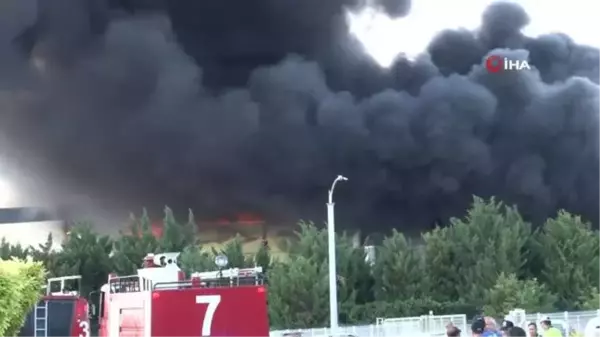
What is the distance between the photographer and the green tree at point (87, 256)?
3012 centimetres

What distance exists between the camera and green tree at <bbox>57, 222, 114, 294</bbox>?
30125 millimetres

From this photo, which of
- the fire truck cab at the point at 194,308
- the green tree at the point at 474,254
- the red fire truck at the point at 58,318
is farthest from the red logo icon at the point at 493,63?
the fire truck cab at the point at 194,308

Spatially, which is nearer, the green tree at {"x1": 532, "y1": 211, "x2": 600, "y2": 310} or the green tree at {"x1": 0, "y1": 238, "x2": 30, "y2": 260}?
the green tree at {"x1": 0, "y1": 238, "x2": 30, "y2": 260}

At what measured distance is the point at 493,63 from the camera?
37.5 metres

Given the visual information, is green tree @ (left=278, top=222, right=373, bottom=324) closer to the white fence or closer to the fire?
the fire

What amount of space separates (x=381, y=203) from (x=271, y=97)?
667 cm

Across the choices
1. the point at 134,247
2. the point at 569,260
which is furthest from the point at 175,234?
the point at 569,260

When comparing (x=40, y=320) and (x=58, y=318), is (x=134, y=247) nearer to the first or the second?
(x=58, y=318)

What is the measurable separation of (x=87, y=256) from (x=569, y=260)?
57.0 ft

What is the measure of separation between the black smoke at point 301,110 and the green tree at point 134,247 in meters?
2.38

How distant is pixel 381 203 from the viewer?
36.9m

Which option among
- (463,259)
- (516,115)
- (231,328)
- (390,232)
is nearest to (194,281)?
(231,328)

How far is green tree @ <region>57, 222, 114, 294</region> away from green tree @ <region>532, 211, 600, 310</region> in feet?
52.4

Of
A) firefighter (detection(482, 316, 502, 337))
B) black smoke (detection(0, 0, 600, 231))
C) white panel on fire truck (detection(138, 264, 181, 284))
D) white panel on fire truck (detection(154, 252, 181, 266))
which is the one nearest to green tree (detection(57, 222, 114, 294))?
black smoke (detection(0, 0, 600, 231))
